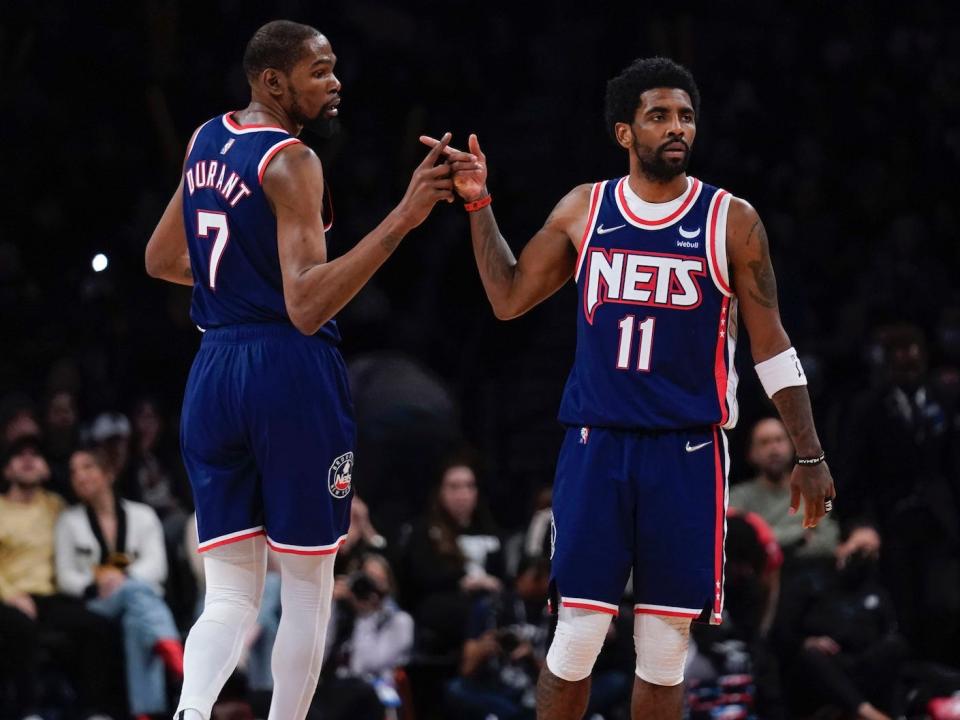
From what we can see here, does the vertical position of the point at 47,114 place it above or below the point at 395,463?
above

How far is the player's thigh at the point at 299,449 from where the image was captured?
4.99 m

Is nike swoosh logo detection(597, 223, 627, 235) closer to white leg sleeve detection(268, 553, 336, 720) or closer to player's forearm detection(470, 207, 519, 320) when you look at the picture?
player's forearm detection(470, 207, 519, 320)

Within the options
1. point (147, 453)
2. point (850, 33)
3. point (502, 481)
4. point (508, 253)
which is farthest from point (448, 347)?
point (508, 253)

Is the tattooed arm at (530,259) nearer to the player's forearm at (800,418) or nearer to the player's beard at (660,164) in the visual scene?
the player's beard at (660,164)

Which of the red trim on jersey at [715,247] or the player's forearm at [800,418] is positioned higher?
the red trim on jersey at [715,247]

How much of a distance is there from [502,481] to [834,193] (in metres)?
3.87

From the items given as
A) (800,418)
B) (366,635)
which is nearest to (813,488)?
(800,418)

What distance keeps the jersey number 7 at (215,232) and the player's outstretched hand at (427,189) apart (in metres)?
0.53

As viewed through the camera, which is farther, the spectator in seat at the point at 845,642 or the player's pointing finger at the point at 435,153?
the spectator in seat at the point at 845,642

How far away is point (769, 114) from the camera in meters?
14.0

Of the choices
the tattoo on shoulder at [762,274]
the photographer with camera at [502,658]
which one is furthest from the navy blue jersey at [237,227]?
the photographer with camera at [502,658]

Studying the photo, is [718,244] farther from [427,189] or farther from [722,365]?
[427,189]

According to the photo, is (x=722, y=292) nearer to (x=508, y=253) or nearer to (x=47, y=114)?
(x=508, y=253)

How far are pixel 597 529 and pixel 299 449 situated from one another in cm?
100
